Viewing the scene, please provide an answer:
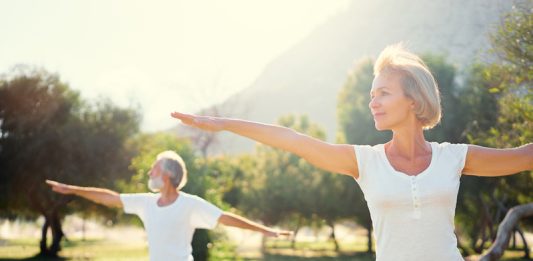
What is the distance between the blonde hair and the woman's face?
0.08 ft

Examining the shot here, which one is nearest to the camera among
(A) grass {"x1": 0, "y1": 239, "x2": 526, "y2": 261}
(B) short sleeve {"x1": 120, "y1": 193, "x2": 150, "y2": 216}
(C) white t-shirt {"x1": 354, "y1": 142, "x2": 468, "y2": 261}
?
(C) white t-shirt {"x1": 354, "y1": 142, "x2": 468, "y2": 261}

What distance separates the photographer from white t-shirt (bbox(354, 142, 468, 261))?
323 centimetres

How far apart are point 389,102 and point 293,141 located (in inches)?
20.8

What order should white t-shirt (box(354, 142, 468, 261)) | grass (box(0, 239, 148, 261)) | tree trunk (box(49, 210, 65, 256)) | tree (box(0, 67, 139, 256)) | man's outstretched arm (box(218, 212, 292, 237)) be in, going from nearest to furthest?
white t-shirt (box(354, 142, 468, 261)), man's outstretched arm (box(218, 212, 292, 237)), grass (box(0, 239, 148, 261)), tree (box(0, 67, 139, 256)), tree trunk (box(49, 210, 65, 256))

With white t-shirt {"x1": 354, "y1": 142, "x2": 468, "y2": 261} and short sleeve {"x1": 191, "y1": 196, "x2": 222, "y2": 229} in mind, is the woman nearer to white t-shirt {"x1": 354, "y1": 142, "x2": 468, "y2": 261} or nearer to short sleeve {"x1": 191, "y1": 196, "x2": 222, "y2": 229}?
white t-shirt {"x1": 354, "y1": 142, "x2": 468, "y2": 261}

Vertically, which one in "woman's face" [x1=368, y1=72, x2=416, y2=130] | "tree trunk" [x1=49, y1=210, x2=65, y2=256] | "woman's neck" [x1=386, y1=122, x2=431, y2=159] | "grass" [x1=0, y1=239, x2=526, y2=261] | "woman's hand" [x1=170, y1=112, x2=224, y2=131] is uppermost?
"woman's face" [x1=368, y1=72, x2=416, y2=130]

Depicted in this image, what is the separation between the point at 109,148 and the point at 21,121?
561cm

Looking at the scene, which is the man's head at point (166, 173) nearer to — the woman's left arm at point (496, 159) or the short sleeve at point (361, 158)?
the short sleeve at point (361, 158)

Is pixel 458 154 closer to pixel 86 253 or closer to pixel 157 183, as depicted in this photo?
pixel 157 183

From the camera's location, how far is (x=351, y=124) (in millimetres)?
42594

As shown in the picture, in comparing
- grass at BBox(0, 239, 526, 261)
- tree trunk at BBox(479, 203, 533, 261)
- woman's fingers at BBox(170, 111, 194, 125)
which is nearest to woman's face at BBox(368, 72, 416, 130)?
woman's fingers at BBox(170, 111, 194, 125)

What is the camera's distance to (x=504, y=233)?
38.7 ft

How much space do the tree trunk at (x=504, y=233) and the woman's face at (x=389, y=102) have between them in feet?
29.0

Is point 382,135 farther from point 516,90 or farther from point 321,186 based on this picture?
point 516,90
